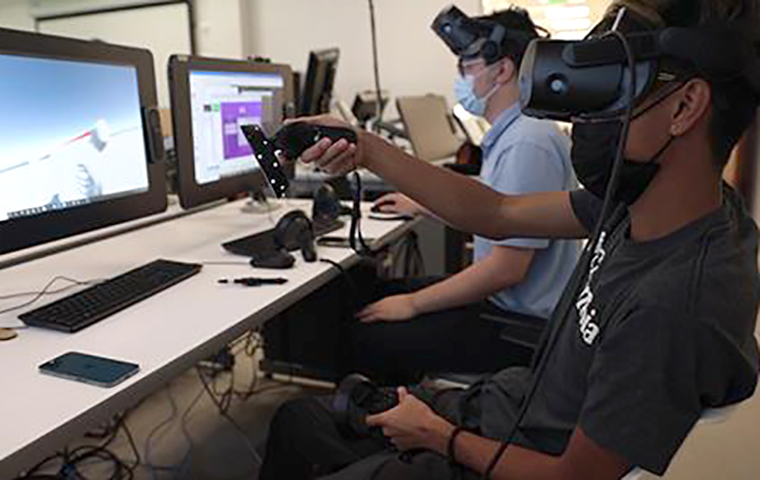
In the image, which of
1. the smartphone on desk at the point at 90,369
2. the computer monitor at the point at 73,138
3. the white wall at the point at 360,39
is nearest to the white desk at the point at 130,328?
the smartphone on desk at the point at 90,369

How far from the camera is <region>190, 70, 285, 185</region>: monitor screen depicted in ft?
5.62

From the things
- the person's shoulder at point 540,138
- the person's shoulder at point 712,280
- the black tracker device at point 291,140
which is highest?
the black tracker device at point 291,140

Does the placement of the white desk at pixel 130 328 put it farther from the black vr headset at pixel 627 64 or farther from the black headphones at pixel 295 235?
the black vr headset at pixel 627 64

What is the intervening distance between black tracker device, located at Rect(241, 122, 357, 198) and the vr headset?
66 cm

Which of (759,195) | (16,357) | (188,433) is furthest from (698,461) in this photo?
(188,433)

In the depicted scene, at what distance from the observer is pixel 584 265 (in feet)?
3.07

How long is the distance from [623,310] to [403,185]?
57cm

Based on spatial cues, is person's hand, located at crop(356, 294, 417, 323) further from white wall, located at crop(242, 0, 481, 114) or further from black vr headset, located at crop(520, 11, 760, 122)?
white wall, located at crop(242, 0, 481, 114)

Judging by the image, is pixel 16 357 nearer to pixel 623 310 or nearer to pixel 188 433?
pixel 623 310

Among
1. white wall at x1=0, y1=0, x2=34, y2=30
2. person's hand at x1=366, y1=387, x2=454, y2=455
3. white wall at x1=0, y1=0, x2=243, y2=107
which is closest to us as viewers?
person's hand at x1=366, y1=387, x2=454, y2=455

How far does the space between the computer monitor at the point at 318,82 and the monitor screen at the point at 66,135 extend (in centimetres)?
→ 124

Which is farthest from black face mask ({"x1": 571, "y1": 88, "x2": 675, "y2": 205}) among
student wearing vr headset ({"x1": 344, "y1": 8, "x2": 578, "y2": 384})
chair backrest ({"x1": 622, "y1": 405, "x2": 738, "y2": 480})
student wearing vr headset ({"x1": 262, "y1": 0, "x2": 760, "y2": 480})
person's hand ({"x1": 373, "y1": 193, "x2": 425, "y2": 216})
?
person's hand ({"x1": 373, "y1": 193, "x2": 425, "y2": 216})

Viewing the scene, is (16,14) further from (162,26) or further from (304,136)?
(304,136)

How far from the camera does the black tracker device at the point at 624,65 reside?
27.7 inches
